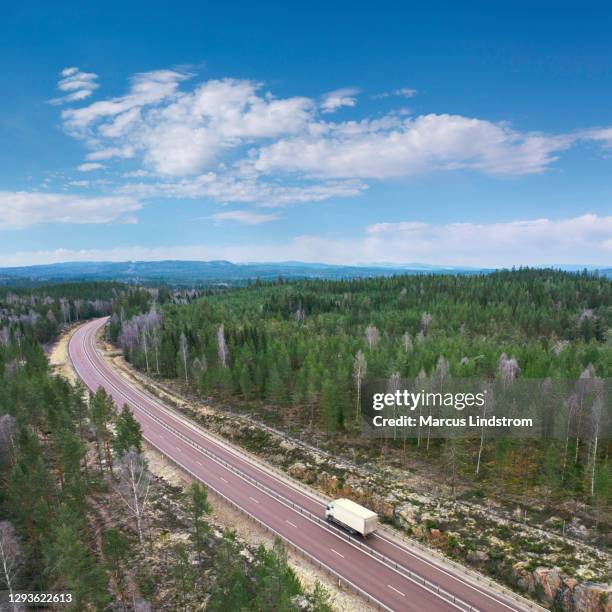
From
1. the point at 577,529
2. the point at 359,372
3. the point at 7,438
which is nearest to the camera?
the point at 577,529

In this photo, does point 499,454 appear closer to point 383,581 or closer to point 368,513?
point 368,513

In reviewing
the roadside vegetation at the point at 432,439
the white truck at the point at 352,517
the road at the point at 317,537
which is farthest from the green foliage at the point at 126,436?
the white truck at the point at 352,517

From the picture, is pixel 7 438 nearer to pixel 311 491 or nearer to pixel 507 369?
pixel 311 491

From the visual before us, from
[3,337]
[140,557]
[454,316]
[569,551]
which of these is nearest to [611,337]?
[454,316]

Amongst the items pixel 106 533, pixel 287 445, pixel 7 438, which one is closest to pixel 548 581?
pixel 287 445

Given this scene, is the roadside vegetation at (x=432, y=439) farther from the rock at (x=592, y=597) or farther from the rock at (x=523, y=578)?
the rock at (x=592, y=597)

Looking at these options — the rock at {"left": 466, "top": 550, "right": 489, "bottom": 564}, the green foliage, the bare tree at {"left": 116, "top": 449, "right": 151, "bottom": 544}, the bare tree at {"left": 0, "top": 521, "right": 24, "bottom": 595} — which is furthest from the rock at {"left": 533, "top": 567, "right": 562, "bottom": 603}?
the green foliage

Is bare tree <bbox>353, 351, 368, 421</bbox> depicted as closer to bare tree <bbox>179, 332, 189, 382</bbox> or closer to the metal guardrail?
the metal guardrail
